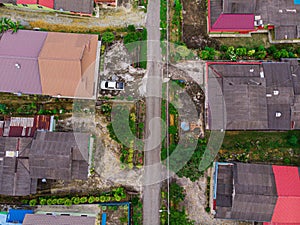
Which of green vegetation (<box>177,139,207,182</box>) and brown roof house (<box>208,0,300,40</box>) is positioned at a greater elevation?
brown roof house (<box>208,0,300,40</box>)

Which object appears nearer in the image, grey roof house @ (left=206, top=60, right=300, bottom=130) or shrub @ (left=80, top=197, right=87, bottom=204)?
shrub @ (left=80, top=197, right=87, bottom=204)

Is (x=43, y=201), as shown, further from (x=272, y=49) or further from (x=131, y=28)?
(x=272, y=49)

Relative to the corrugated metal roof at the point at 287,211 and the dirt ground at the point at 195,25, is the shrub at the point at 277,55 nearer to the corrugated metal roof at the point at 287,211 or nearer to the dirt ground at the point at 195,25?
the dirt ground at the point at 195,25

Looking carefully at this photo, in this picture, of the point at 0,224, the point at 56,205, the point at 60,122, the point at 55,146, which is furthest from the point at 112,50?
the point at 0,224

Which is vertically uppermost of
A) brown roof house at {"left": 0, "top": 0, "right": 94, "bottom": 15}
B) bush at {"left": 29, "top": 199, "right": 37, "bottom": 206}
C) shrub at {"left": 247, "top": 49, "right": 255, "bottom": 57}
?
brown roof house at {"left": 0, "top": 0, "right": 94, "bottom": 15}

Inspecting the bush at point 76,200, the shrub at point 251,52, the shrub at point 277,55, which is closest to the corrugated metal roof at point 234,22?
the shrub at point 251,52

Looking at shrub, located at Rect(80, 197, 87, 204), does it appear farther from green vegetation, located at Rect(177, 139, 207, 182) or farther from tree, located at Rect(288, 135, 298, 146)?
tree, located at Rect(288, 135, 298, 146)

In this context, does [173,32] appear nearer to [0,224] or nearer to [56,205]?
[56,205]

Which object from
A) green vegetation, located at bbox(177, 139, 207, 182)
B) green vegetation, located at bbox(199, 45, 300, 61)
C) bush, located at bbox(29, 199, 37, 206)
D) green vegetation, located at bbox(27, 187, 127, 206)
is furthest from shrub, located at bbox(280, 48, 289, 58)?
bush, located at bbox(29, 199, 37, 206)
